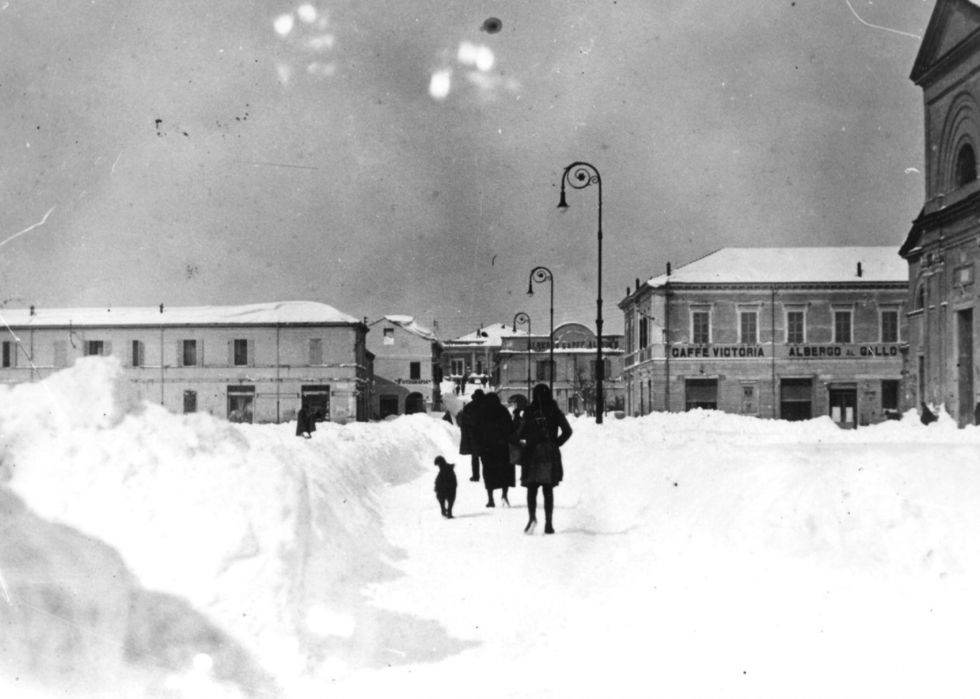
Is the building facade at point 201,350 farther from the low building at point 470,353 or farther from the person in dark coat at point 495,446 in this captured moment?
the low building at point 470,353

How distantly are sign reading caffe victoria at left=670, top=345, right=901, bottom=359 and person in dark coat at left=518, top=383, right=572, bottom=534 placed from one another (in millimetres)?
27134

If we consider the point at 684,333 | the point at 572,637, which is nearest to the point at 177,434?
the point at 572,637

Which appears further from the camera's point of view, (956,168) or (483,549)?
(956,168)

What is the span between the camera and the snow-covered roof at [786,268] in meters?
33.6

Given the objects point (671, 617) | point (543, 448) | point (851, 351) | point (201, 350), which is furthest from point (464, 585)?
point (851, 351)

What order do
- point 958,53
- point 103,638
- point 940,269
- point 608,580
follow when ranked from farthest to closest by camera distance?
point 940,269, point 958,53, point 608,580, point 103,638

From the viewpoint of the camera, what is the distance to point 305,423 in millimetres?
15062

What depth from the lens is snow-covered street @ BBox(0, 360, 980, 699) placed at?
18.6 feet

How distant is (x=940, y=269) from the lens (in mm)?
24250

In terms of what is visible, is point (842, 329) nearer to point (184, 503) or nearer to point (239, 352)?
point (239, 352)

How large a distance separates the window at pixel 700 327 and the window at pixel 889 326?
331 inches

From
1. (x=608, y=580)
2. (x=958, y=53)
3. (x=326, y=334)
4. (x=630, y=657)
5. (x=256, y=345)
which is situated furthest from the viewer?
(x=958, y=53)

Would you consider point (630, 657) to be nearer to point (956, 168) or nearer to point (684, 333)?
point (956, 168)

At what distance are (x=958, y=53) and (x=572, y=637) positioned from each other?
1953cm
